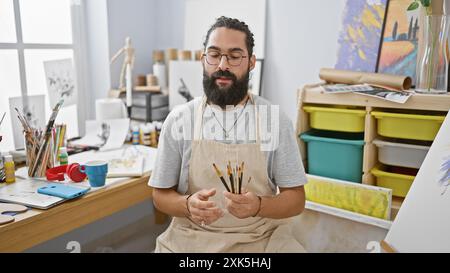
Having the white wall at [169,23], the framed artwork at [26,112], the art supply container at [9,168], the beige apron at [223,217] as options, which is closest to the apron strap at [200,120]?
the beige apron at [223,217]

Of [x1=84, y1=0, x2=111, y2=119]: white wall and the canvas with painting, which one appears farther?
[x1=84, y1=0, x2=111, y2=119]: white wall

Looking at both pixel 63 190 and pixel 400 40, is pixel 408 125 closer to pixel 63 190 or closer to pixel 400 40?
pixel 400 40

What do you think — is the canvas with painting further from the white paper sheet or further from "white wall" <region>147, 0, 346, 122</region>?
"white wall" <region>147, 0, 346, 122</region>

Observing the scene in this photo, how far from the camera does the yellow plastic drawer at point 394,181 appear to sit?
1.41 m

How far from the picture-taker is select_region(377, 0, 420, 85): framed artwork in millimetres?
1531

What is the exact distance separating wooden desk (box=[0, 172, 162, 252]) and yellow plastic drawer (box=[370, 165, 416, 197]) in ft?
2.87

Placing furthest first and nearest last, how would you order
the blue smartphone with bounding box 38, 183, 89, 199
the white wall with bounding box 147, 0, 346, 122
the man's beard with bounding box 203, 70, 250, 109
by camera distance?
the white wall with bounding box 147, 0, 346, 122
the blue smartphone with bounding box 38, 183, 89, 199
the man's beard with bounding box 203, 70, 250, 109

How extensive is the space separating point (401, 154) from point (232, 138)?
2.20ft

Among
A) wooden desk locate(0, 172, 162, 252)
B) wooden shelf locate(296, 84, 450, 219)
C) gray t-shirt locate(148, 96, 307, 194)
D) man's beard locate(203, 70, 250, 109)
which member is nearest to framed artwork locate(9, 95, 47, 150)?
wooden desk locate(0, 172, 162, 252)

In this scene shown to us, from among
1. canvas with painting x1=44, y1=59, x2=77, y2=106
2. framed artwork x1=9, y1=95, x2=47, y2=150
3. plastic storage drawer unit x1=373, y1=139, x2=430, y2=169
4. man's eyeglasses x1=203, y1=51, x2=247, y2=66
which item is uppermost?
man's eyeglasses x1=203, y1=51, x2=247, y2=66

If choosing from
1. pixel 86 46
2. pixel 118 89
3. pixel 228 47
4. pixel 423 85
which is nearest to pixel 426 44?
pixel 423 85

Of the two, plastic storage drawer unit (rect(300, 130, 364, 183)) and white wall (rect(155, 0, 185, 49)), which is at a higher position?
white wall (rect(155, 0, 185, 49))

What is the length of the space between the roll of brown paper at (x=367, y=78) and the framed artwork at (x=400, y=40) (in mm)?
111
